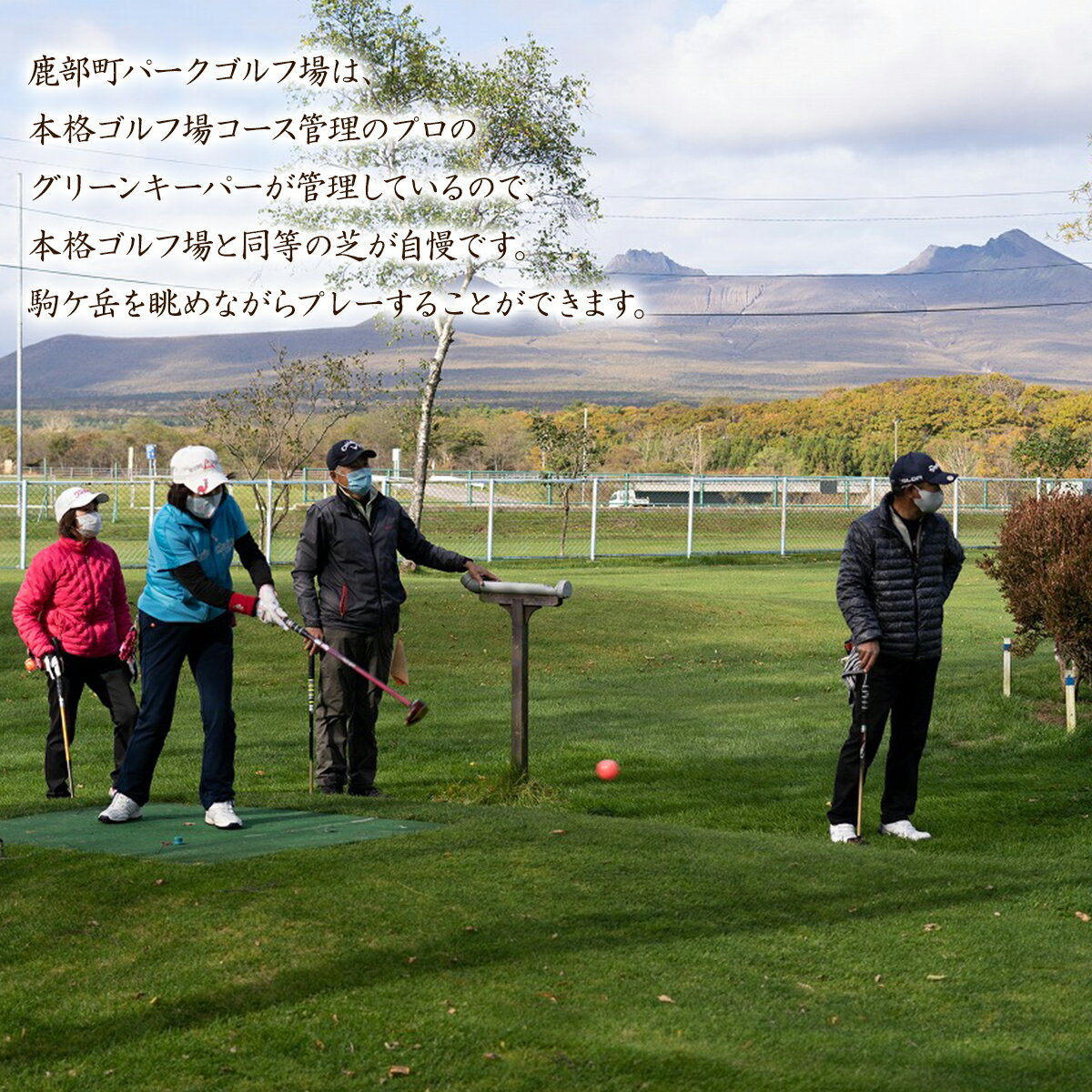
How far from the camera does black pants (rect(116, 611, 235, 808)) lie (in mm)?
7461

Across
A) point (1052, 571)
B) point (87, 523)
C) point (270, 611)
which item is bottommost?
point (1052, 571)

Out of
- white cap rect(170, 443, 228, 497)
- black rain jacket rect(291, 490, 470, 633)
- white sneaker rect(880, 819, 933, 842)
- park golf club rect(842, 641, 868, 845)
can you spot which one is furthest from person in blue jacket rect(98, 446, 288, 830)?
white sneaker rect(880, 819, 933, 842)

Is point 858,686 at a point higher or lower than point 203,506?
lower

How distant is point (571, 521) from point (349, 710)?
38.8 meters

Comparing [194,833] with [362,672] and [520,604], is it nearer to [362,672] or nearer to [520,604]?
[362,672]

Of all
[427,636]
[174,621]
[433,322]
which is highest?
[433,322]

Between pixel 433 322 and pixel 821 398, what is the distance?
86.8 m

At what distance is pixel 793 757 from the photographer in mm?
11695

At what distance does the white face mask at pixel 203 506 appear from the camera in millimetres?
7278

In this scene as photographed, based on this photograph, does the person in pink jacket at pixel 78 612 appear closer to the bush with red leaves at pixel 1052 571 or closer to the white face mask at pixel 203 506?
the white face mask at pixel 203 506

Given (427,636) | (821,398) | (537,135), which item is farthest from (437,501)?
(821,398)

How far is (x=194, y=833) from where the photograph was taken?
24.1ft

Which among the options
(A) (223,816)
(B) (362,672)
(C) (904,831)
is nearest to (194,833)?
(A) (223,816)

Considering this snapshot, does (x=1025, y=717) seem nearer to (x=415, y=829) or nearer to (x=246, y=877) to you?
(x=415, y=829)
